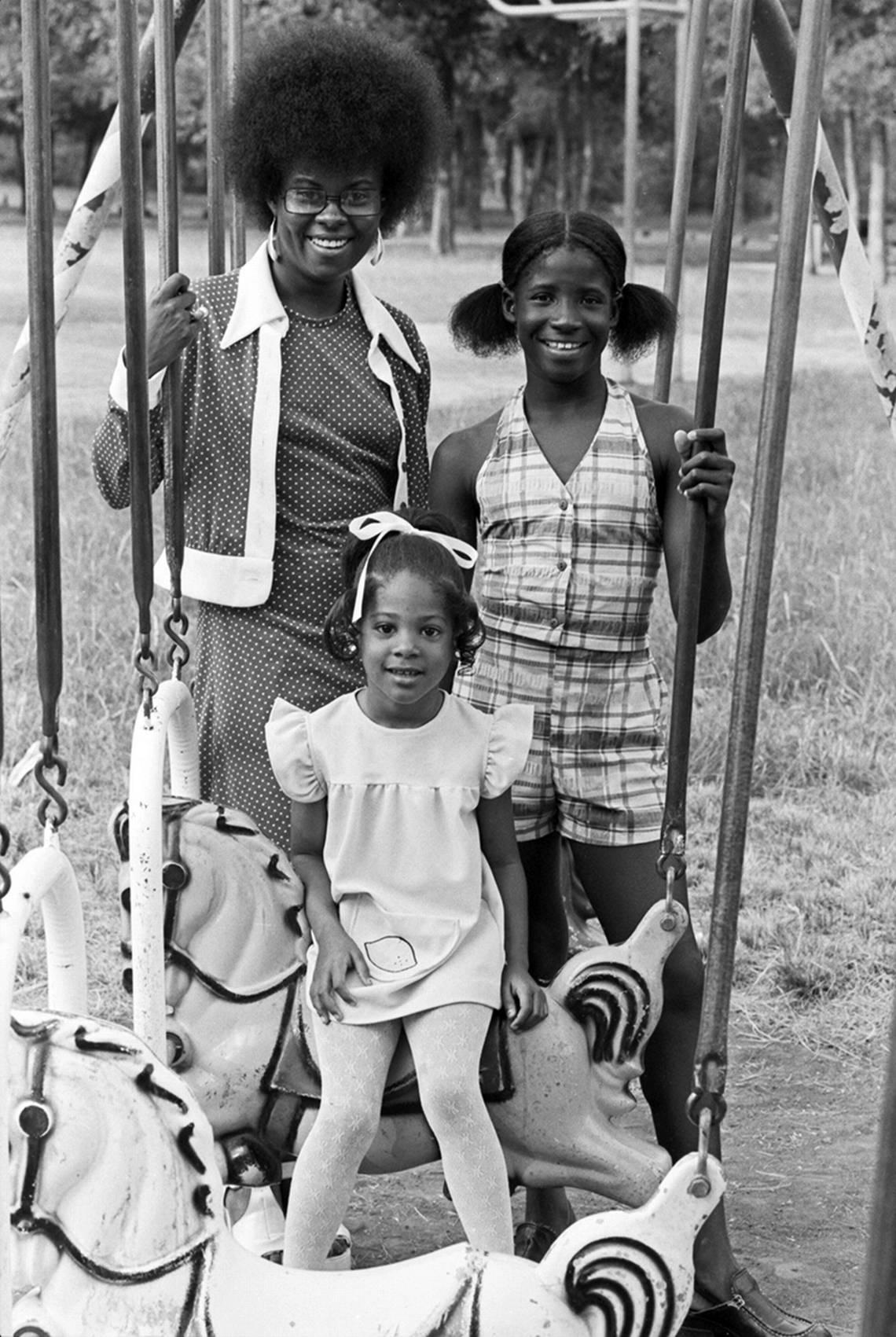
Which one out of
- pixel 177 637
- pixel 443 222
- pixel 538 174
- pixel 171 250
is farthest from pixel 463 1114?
pixel 538 174

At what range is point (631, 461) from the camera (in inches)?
98.3

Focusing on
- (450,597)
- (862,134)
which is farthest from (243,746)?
(862,134)

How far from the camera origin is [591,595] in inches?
98.2

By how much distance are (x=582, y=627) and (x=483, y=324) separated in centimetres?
52

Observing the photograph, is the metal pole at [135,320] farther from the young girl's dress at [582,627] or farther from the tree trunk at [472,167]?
the tree trunk at [472,167]

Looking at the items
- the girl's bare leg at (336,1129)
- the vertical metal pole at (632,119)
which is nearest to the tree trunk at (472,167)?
the vertical metal pole at (632,119)

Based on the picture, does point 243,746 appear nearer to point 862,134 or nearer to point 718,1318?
point 718,1318

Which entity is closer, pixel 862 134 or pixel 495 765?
pixel 495 765

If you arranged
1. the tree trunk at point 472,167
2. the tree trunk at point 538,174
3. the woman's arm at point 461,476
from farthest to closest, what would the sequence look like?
the tree trunk at point 538,174
the tree trunk at point 472,167
the woman's arm at point 461,476

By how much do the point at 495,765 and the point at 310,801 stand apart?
24 centimetres

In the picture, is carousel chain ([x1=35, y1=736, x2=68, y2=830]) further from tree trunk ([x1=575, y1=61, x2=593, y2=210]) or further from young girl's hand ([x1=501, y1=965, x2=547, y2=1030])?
tree trunk ([x1=575, y1=61, x2=593, y2=210])

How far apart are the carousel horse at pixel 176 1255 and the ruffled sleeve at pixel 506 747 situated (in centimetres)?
64

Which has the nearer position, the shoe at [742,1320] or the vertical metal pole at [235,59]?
the shoe at [742,1320]

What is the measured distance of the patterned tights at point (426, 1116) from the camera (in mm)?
2137
